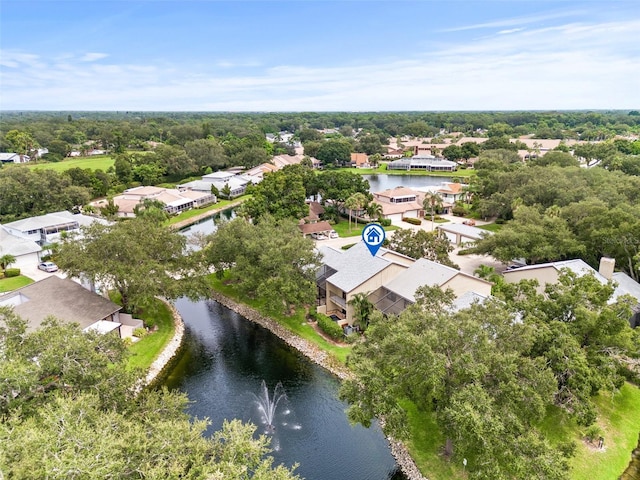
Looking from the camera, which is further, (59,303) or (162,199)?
(162,199)

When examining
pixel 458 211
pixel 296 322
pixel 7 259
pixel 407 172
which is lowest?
pixel 407 172

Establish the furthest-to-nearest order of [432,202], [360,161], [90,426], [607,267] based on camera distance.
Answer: [360,161] < [432,202] < [607,267] < [90,426]

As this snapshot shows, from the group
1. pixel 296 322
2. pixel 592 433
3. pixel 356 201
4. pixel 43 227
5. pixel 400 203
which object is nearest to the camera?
pixel 592 433

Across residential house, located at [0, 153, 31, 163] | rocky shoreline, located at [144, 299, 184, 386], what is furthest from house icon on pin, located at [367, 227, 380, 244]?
residential house, located at [0, 153, 31, 163]

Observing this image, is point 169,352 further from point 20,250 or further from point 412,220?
point 412,220

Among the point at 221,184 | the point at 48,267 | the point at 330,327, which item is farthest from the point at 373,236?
the point at 221,184

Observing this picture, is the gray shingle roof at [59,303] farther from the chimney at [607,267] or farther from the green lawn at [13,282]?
the chimney at [607,267]

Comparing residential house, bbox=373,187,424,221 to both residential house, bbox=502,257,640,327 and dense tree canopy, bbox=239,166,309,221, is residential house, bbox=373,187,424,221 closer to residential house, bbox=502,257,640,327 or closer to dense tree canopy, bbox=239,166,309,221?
dense tree canopy, bbox=239,166,309,221
